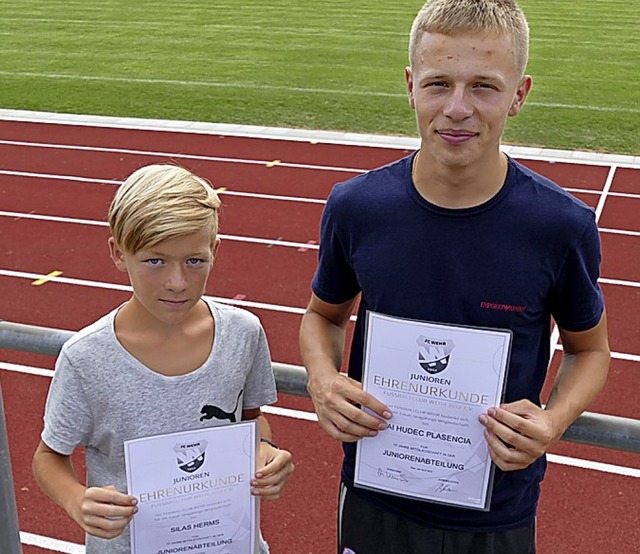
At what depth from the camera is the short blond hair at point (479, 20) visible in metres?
1.82

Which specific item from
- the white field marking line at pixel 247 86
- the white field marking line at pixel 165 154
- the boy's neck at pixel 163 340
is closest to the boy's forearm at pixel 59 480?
the boy's neck at pixel 163 340

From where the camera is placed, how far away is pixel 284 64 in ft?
60.4

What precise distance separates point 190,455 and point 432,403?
0.49 meters

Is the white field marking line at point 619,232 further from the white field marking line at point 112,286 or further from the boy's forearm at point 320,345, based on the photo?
the boy's forearm at point 320,345

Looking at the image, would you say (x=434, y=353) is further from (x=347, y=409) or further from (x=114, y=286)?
(x=114, y=286)

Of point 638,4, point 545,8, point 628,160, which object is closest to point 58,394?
point 628,160

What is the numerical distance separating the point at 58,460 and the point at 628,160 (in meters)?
10.5

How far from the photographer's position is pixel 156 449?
177 cm

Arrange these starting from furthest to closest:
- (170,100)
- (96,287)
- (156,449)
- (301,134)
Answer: (170,100), (301,134), (96,287), (156,449)

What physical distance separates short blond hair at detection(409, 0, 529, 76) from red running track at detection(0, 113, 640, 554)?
9.79 ft

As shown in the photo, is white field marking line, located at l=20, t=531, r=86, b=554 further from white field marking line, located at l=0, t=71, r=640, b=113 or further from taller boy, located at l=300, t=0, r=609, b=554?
white field marking line, located at l=0, t=71, r=640, b=113

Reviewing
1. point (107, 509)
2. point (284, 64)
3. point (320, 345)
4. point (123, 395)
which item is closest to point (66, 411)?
point (123, 395)

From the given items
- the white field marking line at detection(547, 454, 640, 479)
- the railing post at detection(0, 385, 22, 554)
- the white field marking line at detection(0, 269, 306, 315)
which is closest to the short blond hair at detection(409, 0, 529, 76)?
the railing post at detection(0, 385, 22, 554)

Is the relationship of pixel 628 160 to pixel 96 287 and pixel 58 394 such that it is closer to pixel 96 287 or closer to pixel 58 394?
pixel 96 287
